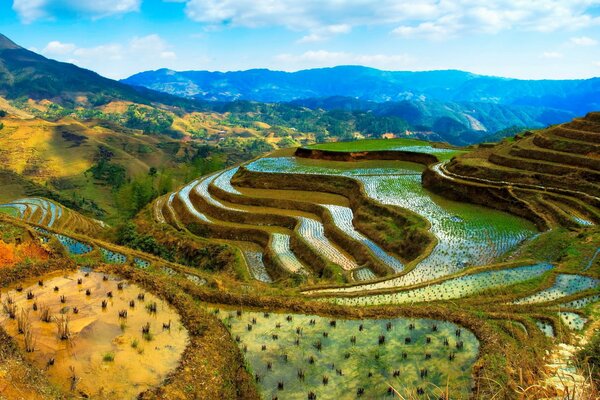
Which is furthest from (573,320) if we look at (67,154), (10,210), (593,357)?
(67,154)

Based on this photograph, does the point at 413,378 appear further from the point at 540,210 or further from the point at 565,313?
the point at 540,210

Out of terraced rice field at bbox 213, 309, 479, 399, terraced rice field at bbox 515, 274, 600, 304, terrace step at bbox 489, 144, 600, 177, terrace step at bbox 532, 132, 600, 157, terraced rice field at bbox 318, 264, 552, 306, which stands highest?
terrace step at bbox 532, 132, 600, 157

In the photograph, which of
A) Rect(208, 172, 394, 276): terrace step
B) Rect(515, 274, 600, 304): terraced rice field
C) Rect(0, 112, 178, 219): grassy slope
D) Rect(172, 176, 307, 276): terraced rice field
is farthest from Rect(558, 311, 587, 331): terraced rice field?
Rect(0, 112, 178, 219): grassy slope

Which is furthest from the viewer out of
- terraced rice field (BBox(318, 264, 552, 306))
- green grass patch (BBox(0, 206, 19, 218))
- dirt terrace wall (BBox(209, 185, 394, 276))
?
green grass patch (BBox(0, 206, 19, 218))

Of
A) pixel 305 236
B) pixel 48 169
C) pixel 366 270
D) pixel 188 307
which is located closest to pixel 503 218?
pixel 366 270

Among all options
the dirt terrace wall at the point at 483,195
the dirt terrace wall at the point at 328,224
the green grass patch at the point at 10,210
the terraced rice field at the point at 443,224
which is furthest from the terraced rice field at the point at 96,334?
the green grass patch at the point at 10,210

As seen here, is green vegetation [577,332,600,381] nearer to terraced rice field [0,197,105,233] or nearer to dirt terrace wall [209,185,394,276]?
dirt terrace wall [209,185,394,276]
